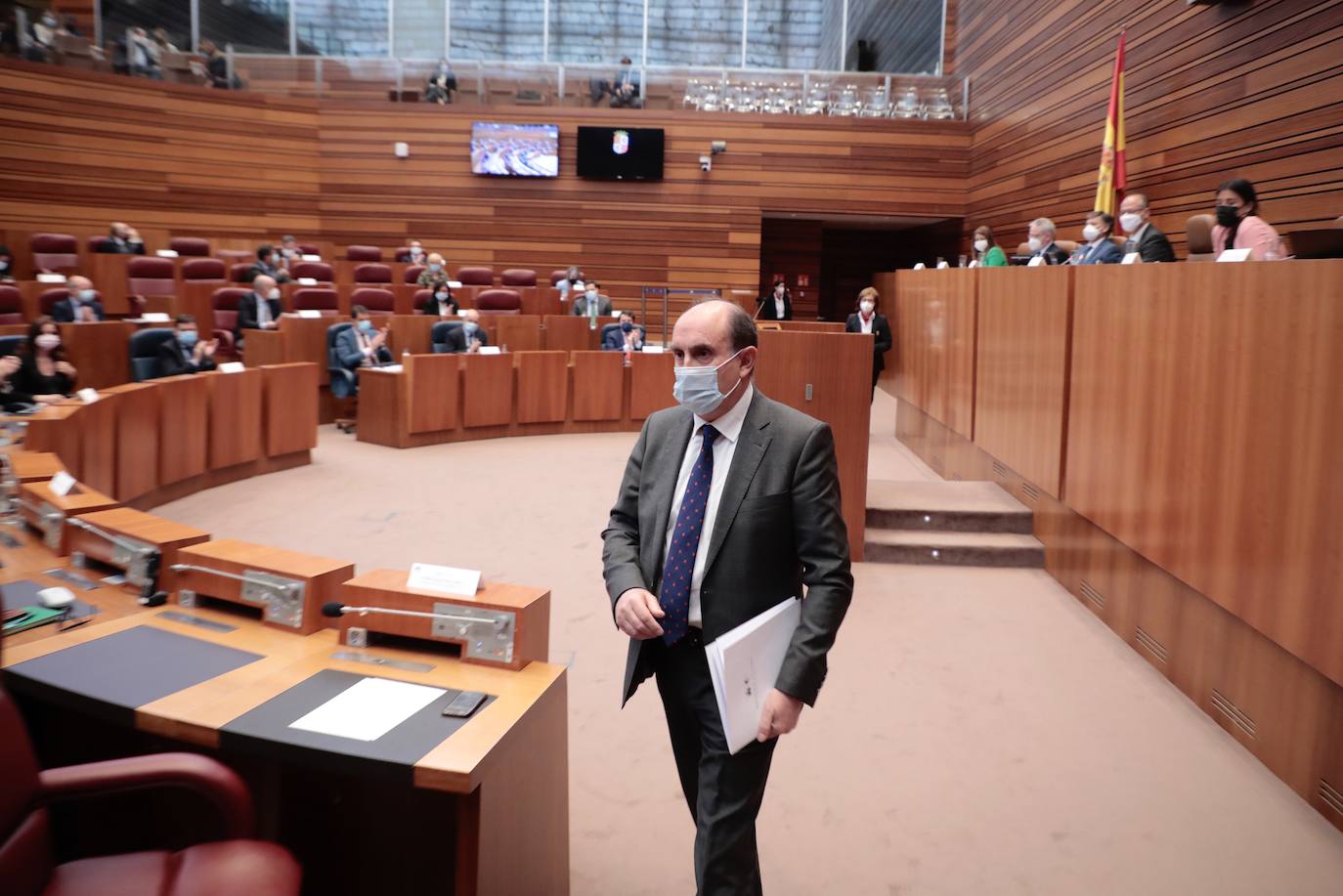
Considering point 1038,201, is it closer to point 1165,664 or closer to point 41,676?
point 1165,664

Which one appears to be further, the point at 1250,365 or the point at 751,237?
the point at 751,237

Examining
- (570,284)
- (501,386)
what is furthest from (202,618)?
(570,284)

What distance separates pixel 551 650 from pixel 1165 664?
2.19 m

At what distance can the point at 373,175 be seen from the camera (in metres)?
12.7

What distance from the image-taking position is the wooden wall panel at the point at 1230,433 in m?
2.67

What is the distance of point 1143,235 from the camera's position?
4.59m

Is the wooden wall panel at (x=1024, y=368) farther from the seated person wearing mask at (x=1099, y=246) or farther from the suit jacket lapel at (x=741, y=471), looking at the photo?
the suit jacket lapel at (x=741, y=471)

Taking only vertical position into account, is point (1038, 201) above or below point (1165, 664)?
above

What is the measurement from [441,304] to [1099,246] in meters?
5.94

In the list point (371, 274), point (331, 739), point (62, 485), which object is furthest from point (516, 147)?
point (331, 739)

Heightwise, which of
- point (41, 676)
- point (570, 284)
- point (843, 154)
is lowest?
point (41, 676)

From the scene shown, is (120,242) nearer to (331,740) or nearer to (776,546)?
(331,740)

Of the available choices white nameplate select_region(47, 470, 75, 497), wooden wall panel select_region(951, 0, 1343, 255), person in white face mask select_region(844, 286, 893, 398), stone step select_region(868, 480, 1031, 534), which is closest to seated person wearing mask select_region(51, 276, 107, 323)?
white nameplate select_region(47, 470, 75, 497)

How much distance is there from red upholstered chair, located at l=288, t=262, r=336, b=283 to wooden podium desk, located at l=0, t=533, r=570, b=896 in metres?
8.09
